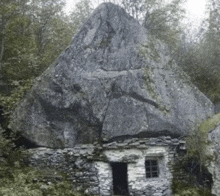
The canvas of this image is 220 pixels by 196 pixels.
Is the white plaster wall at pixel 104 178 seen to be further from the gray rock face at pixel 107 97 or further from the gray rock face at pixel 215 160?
the gray rock face at pixel 215 160

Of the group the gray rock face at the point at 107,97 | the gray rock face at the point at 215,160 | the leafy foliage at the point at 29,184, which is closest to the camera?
the leafy foliage at the point at 29,184

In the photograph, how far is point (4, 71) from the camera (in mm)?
12961

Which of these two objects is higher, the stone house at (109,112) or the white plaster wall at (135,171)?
the stone house at (109,112)

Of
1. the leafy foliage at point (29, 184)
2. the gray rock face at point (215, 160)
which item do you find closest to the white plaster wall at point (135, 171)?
the leafy foliage at point (29, 184)

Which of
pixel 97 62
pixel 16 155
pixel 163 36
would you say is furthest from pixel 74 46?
pixel 163 36

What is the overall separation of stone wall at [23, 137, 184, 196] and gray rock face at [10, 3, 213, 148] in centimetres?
38

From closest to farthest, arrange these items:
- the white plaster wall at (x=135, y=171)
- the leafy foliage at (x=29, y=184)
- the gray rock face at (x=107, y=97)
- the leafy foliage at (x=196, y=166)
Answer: the leafy foliage at (x=29, y=184)
the leafy foliage at (x=196, y=166)
the white plaster wall at (x=135, y=171)
the gray rock face at (x=107, y=97)

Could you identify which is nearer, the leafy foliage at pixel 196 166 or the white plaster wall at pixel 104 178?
the leafy foliage at pixel 196 166

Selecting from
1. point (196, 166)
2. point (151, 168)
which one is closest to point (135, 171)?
point (151, 168)

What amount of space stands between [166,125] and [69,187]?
14.4 feet

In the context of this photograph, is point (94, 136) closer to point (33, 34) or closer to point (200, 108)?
point (200, 108)

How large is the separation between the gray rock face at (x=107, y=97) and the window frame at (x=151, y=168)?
138cm

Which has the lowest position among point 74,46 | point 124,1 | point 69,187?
point 69,187

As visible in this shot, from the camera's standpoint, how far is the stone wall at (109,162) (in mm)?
9906
